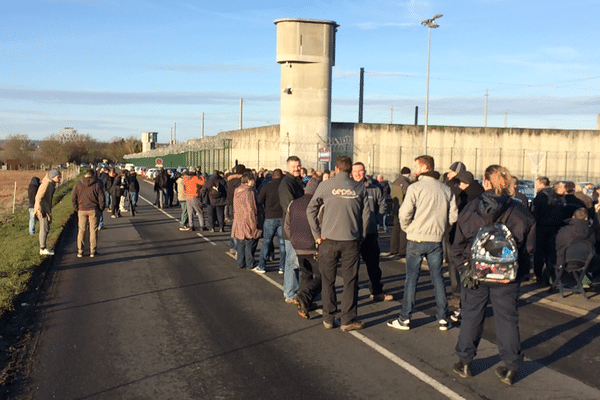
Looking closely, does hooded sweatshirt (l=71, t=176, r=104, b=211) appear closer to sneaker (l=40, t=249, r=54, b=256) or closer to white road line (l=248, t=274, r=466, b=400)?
sneaker (l=40, t=249, r=54, b=256)

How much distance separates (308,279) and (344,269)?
108 cm

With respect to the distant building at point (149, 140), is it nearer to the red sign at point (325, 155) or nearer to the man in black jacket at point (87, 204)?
the red sign at point (325, 155)

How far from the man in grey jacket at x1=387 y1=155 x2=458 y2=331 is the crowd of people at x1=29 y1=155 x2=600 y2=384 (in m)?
0.01

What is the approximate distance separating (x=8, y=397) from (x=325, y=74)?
3891cm

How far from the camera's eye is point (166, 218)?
25.0 m

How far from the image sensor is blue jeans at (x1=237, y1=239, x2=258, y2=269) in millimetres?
12539

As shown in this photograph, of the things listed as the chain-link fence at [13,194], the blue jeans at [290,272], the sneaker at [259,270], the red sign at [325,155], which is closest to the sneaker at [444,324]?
the blue jeans at [290,272]

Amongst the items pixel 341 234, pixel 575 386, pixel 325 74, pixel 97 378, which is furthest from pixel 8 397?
pixel 325 74

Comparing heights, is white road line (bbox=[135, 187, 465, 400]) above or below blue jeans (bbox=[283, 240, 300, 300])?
below

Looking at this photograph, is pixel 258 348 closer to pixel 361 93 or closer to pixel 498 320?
pixel 498 320

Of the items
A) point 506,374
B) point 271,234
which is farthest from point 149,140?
point 506,374

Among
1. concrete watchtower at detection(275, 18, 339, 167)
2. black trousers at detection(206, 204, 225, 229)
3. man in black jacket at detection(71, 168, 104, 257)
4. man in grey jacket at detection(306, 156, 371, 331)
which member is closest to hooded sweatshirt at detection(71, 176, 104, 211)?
man in black jacket at detection(71, 168, 104, 257)

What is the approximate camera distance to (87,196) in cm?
1417

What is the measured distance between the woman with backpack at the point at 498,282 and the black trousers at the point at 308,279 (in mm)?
2783
